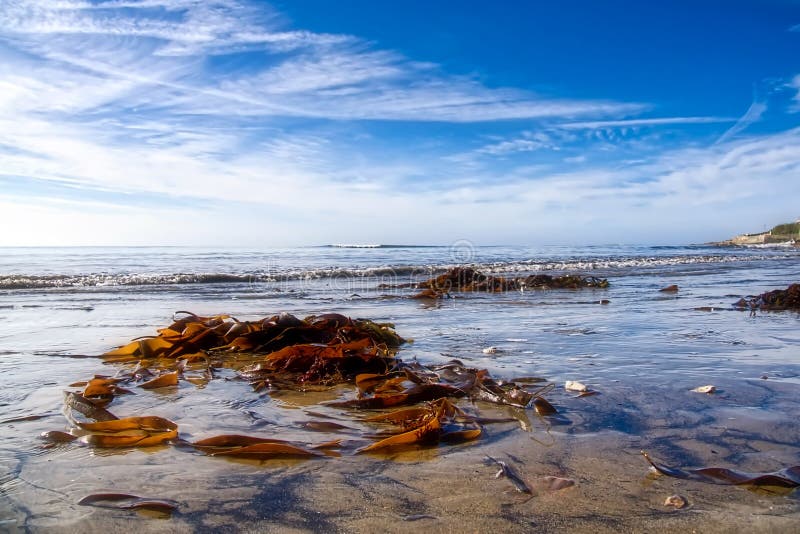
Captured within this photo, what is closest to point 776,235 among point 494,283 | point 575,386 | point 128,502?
point 494,283

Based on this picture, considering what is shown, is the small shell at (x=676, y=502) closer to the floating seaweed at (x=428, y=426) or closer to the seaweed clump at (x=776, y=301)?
the floating seaweed at (x=428, y=426)

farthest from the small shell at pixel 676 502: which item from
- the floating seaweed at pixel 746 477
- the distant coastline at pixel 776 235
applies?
the distant coastline at pixel 776 235

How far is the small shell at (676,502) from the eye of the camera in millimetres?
1347

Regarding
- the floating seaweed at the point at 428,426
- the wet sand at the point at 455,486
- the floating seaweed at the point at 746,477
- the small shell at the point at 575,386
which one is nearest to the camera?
the wet sand at the point at 455,486

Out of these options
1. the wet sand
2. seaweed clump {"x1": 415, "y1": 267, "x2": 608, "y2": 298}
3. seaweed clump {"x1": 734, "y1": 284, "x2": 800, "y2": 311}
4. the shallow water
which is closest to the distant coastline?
seaweed clump {"x1": 415, "y1": 267, "x2": 608, "y2": 298}

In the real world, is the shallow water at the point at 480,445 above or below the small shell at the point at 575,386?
below

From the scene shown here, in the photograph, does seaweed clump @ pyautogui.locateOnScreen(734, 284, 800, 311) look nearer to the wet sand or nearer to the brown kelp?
the brown kelp

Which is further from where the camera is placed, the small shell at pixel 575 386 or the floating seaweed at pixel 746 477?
the small shell at pixel 575 386

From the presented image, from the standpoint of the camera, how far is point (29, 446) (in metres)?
1.77

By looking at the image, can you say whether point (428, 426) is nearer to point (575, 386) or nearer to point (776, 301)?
point (575, 386)

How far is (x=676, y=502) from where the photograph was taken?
1.36 m

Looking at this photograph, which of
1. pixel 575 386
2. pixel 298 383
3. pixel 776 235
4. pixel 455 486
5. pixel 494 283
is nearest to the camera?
pixel 455 486

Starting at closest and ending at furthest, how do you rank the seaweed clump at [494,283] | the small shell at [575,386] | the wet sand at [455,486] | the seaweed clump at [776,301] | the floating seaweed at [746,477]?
1. the wet sand at [455,486]
2. the floating seaweed at [746,477]
3. the small shell at [575,386]
4. the seaweed clump at [776,301]
5. the seaweed clump at [494,283]

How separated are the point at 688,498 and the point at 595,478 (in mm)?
232
